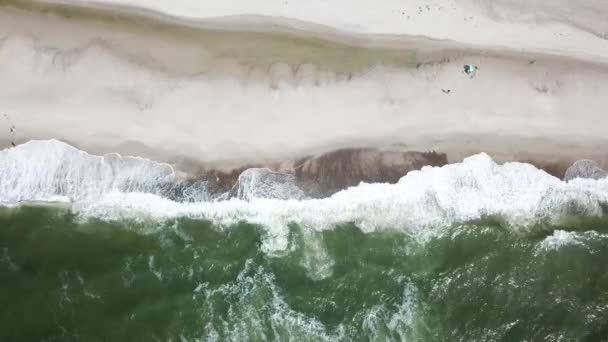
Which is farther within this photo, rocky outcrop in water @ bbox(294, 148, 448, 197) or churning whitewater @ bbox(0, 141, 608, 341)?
rocky outcrop in water @ bbox(294, 148, 448, 197)

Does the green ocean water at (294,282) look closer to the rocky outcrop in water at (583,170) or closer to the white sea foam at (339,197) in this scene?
the white sea foam at (339,197)

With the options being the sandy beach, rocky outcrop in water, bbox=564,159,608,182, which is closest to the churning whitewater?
rocky outcrop in water, bbox=564,159,608,182

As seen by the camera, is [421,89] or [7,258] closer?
[7,258]

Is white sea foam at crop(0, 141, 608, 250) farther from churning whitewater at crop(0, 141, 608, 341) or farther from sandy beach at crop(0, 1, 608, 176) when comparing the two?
sandy beach at crop(0, 1, 608, 176)

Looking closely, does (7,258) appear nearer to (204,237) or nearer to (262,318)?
(204,237)

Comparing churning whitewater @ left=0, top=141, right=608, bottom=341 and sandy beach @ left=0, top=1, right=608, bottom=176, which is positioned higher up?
sandy beach @ left=0, top=1, right=608, bottom=176

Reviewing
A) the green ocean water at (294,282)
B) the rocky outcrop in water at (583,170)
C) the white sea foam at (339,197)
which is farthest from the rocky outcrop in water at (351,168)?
the rocky outcrop in water at (583,170)

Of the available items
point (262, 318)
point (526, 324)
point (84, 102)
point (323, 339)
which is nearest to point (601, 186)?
point (526, 324)
